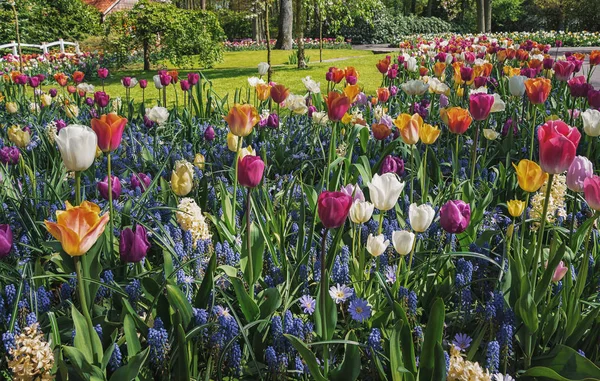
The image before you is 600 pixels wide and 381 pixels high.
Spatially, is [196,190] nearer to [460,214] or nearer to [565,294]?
[460,214]

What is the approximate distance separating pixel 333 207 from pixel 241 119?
83cm

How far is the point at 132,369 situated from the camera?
1.32 meters

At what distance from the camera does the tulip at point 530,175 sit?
1.73m

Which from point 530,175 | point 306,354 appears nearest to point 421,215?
point 530,175

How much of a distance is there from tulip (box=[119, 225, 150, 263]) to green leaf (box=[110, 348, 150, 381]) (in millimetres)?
368

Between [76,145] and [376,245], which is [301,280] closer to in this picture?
[376,245]

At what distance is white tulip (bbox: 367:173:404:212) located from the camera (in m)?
1.74

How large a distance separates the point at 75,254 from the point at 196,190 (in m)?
1.63

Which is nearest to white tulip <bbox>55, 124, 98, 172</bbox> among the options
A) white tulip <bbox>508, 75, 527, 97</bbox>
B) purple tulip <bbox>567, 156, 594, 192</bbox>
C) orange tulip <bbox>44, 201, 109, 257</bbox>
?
orange tulip <bbox>44, 201, 109, 257</bbox>

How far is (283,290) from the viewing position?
1.86 m

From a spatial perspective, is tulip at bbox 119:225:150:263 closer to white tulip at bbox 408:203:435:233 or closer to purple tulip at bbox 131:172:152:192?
white tulip at bbox 408:203:435:233

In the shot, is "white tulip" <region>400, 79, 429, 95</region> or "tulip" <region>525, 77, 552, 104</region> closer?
"tulip" <region>525, 77, 552, 104</region>

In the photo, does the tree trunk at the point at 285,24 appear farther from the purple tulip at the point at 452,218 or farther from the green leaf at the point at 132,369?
the green leaf at the point at 132,369

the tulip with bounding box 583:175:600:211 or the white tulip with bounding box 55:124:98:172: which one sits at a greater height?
the white tulip with bounding box 55:124:98:172
